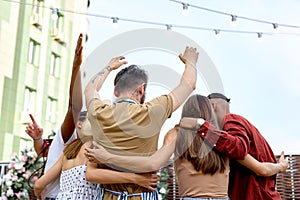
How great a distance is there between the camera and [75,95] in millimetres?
2043

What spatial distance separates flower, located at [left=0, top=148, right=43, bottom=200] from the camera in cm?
386

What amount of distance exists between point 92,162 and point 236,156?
2.10 ft

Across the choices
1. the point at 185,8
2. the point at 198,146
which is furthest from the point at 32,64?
the point at 198,146

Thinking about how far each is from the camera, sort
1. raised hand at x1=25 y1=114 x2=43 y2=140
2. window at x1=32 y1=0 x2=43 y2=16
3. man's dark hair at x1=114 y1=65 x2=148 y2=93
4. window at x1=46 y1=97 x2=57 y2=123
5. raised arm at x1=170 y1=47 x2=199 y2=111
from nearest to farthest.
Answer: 1. raised arm at x1=170 y1=47 x2=199 y2=111
2. man's dark hair at x1=114 y1=65 x2=148 y2=93
3. raised hand at x1=25 y1=114 x2=43 y2=140
4. window at x1=32 y1=0 x2=43 y2=16
5. window at x1=46 y1=97 x2=57 y2=123

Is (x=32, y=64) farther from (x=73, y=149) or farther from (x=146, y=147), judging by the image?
(x=146, y=147)

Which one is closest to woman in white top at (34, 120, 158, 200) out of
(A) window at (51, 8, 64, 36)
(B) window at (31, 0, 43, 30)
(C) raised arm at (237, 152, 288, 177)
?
(C) raised arm at (237, 152, 288, 177)

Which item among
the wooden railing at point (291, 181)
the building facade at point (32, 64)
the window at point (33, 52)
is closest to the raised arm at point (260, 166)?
the wooden railing at point (291, 181)

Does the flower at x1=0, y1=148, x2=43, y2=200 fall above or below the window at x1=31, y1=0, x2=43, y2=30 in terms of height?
below

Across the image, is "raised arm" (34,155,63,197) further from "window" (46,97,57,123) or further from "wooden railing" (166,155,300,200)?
"window" (46,97,57,123)

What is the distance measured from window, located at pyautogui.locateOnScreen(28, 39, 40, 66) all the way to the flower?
11.4 meters

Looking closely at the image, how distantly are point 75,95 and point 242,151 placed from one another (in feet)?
2.54

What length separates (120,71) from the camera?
193cm

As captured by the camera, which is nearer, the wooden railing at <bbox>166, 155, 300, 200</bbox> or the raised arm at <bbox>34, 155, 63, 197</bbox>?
the raised arm at <bbox>34, 155, 63, 197</bbox>

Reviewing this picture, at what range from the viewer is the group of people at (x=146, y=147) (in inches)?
69.5
